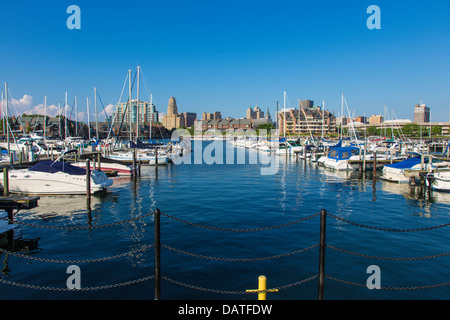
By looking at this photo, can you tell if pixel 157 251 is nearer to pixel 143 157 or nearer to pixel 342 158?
pixel 342 158

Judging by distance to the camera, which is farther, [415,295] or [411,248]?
[411,248]

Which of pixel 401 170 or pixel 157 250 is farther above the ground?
pixel 157 250

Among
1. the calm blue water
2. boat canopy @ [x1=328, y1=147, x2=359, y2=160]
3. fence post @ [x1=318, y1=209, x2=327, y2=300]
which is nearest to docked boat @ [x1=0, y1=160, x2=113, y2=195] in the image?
the calm blue water

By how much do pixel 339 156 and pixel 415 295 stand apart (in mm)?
36869

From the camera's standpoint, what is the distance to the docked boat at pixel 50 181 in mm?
24062

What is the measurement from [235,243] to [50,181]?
54.0ft

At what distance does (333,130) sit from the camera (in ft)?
610

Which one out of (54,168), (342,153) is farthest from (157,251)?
(342,153)

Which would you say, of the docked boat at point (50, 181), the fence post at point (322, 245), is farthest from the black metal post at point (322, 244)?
the docked boat at point (50, 181)

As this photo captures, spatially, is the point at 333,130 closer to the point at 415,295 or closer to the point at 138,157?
the point at 138,157

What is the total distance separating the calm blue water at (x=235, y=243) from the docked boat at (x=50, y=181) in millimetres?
1146

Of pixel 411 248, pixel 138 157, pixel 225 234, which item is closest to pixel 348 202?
pixel 411 248

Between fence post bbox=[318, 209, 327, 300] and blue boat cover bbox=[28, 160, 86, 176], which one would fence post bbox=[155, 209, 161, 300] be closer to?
fence post bbox=[318, 209, 327, 300]

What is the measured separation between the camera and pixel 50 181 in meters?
24.2
